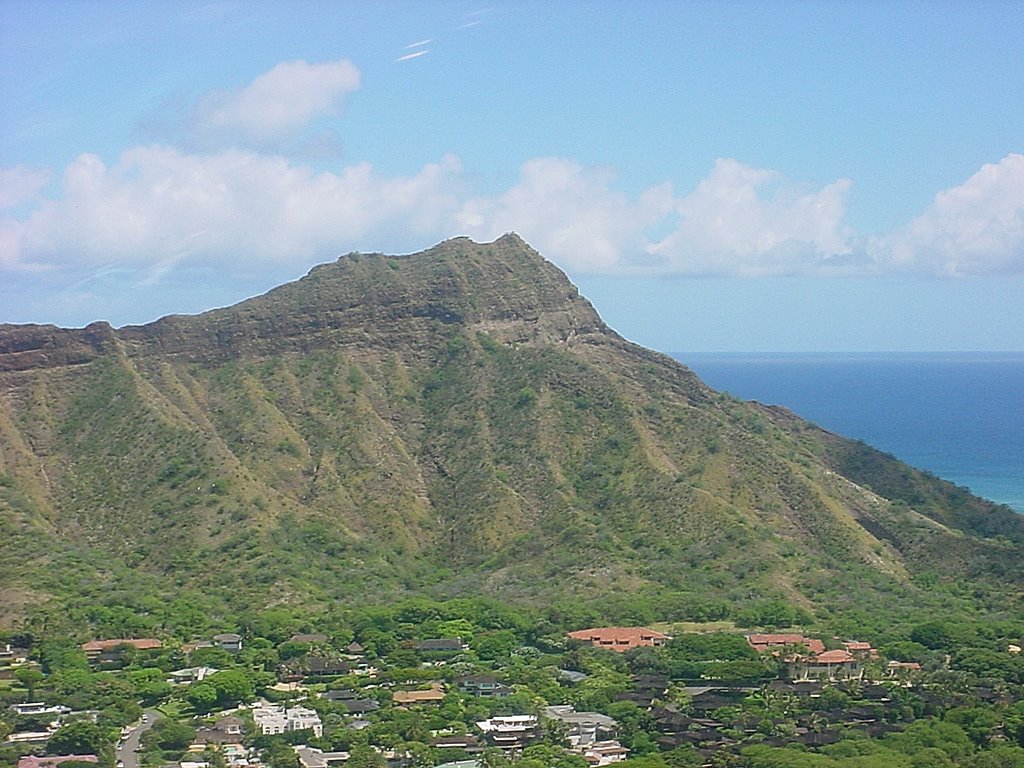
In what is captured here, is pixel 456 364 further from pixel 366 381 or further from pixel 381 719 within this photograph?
pixel 381 719

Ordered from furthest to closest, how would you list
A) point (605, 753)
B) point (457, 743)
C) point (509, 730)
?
point (509, 730), point (457, 743), point (605, 753)

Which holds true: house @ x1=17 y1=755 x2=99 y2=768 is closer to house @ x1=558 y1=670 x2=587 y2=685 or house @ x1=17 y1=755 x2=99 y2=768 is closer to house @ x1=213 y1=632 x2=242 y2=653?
house @ x1=213 y1=632 x2=242 y2=653

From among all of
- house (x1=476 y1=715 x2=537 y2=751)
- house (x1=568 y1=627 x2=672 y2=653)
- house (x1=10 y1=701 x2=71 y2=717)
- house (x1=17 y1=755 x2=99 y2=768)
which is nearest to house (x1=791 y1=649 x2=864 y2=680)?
house (x1=568 y1=627 x2=672 y2=653)

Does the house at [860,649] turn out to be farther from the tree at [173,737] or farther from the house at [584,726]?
the tree at [173,737]

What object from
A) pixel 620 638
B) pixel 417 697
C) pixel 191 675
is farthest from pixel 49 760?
pixel 620 638

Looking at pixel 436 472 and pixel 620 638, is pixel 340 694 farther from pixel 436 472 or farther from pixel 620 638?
pixel 436 472

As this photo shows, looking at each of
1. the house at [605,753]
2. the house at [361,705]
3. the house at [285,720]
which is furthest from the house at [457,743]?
the house at [361,705]
